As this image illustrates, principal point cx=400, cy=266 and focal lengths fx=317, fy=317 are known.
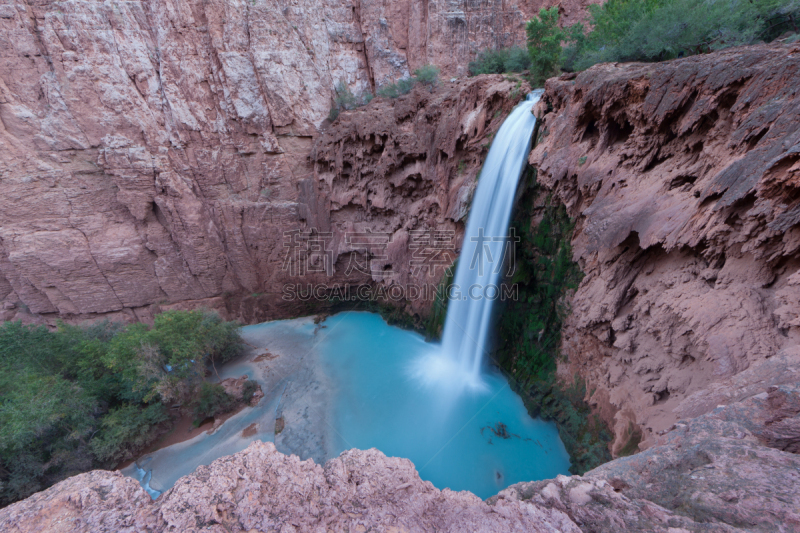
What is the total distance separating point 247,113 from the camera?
533 inches

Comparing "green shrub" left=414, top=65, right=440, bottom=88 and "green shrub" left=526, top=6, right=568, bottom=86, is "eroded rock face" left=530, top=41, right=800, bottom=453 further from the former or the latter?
"green shrub" left=414, top=65, right=440, bottom=88

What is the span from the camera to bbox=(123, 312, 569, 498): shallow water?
7492 mm

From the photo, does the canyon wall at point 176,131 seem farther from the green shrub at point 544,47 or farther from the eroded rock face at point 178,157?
the green shrub at point 544,47

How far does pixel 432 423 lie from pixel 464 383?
1.81 meters

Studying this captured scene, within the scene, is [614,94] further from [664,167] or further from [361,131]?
[361,131]

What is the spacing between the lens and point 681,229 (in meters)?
4.93

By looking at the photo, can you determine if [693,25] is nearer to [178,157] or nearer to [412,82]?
[412,82]

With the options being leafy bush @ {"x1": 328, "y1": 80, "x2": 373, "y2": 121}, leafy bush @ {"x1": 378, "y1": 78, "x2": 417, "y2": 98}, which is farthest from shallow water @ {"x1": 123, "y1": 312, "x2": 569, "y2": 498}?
leafy bush @ {"x1": 378, "y1": 78, "x2": 417, "y2": 98}

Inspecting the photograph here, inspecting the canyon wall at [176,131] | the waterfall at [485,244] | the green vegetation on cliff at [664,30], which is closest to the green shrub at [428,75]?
the canyon wall at [176,131]

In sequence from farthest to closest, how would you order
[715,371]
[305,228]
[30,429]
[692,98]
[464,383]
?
[305,228] < [464,383] < [30,429] < [692,98] < [715,371]

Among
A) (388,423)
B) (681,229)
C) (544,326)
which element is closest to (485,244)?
(544,326)

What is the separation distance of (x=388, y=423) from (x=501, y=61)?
15450mm

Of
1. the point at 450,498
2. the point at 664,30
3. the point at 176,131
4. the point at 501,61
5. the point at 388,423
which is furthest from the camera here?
the point at 501,61

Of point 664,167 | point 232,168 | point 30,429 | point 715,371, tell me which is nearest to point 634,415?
point 715,371
